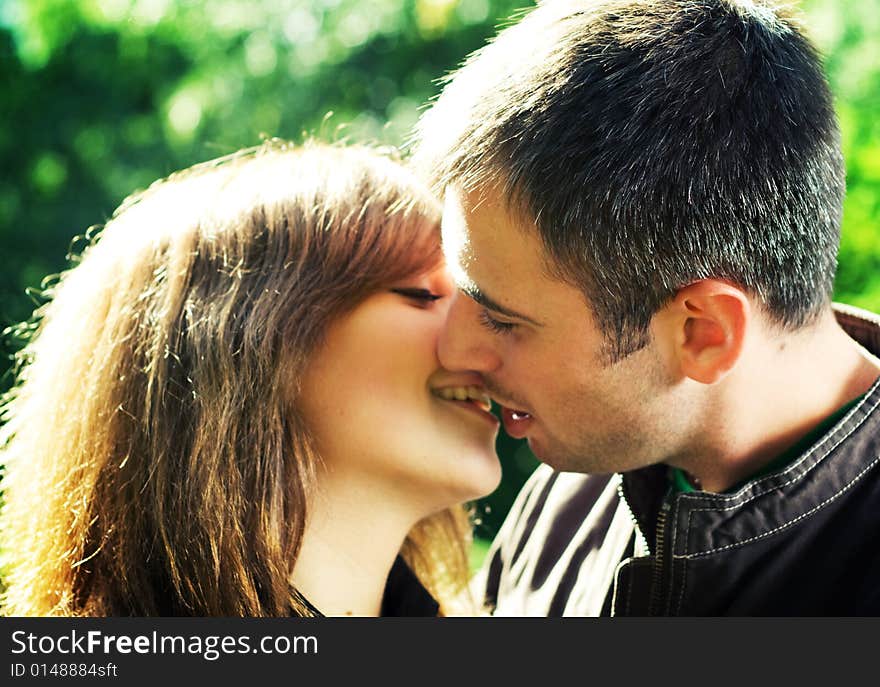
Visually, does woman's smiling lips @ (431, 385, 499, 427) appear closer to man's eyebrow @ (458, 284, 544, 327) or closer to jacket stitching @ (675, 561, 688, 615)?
man's eyebrow @ (458, 284, 544, 327)

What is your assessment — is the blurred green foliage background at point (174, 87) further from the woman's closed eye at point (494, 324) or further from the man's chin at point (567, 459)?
the woman's closed eye at point (494, 324)

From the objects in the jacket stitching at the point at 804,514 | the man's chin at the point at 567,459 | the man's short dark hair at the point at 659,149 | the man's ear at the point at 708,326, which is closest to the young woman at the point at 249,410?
the man's chin at the point at 567,459

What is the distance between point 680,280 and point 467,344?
0.47m

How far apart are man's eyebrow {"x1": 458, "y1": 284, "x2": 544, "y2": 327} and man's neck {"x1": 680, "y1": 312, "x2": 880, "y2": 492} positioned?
441 millimetres

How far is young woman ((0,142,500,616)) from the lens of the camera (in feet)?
7.16

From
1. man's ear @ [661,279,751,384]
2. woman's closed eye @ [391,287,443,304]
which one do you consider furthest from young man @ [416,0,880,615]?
woman's closed eye @ [391,287,443,304]

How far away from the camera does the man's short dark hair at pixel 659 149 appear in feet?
6.52

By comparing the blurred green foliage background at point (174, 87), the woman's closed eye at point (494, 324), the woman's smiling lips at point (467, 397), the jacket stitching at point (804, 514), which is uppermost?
the blurred green foliage background at point (174, 87)

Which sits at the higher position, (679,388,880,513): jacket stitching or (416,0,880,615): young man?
(416,0,880,615): young man

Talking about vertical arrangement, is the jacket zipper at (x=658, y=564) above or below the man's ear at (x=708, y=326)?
below

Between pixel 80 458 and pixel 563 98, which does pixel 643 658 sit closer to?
pixel 563 98

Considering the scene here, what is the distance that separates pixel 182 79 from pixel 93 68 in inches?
20.6

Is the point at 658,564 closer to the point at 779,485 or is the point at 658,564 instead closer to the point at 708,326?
the point at 779,485

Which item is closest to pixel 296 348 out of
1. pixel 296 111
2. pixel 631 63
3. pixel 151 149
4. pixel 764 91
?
pixel 631 63
